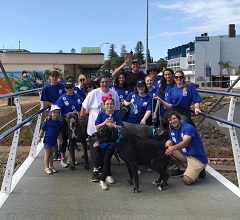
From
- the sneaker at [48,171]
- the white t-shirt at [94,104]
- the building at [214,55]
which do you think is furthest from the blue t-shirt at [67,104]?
the building at [214,55]

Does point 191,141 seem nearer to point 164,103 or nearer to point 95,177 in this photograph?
point 164,103

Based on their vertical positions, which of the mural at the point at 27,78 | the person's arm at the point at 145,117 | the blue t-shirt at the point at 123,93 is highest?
the mural at the point at 27,78

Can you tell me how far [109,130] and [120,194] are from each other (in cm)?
80

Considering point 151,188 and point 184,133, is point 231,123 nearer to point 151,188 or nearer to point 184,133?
point 184,133

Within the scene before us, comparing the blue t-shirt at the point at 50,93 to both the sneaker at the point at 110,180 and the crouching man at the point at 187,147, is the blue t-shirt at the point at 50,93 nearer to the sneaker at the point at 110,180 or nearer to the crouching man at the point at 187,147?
the sneaker at the point at 110,180

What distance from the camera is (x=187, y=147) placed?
16.5 ft

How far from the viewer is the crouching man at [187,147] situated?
4.81 metres

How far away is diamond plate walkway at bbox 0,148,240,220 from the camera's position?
3.73m

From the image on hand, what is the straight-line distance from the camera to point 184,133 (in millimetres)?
4883

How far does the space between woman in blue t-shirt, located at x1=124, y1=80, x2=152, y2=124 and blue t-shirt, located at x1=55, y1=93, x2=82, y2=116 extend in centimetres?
81

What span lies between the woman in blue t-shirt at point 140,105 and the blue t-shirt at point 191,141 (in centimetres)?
64

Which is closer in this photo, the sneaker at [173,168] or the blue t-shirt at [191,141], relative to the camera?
the blue t-shirt at [191,141]

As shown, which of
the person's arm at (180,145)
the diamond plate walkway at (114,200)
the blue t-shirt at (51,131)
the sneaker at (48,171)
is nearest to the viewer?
the diamond plate walkway at (114,200)

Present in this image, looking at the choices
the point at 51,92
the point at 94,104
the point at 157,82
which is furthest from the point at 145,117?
the point at 51,92
